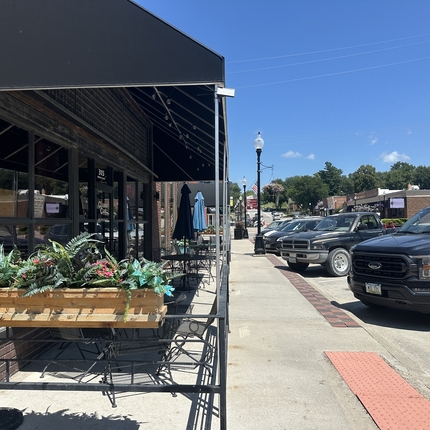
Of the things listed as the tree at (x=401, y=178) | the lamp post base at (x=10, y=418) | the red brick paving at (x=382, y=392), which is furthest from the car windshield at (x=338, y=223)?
the tree at (x=401, y=178)

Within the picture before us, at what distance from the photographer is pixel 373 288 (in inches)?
252

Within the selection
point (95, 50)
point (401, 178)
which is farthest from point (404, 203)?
point (401, 178)

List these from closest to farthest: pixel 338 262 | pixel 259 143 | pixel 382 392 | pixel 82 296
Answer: pixel 82 296
pixel 382 392
pixel 338 262
pixel 259 143

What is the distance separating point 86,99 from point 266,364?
14.8ft

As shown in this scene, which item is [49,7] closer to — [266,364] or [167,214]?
[266,364]

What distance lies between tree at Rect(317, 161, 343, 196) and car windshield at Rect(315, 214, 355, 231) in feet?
411

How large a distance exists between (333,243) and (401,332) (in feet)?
18.4

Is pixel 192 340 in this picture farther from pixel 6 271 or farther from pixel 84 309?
pixel 6 271

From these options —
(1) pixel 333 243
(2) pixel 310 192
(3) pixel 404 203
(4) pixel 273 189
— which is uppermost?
(2) pixel 310 192

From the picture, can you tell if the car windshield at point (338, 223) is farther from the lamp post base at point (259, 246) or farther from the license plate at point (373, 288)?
the license plate at point (373, 288)

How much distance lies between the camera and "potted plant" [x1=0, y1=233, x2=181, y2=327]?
2465 millimetres

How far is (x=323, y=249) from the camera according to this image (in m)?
11.3

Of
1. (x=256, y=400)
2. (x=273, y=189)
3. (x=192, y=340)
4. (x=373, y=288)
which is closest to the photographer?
(x=192, y=340)

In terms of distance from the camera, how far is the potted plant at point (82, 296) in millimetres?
2465
